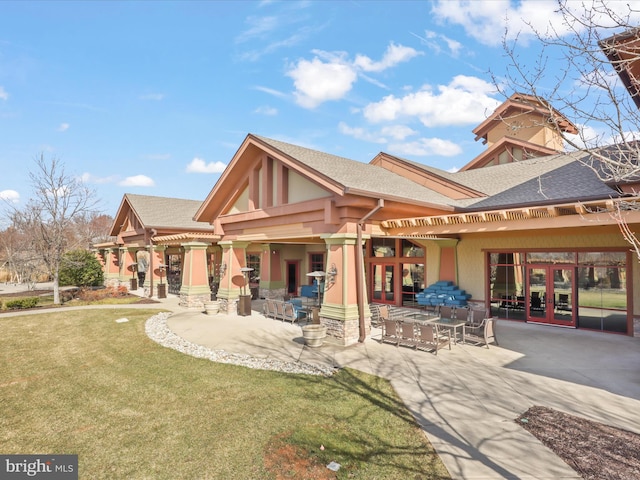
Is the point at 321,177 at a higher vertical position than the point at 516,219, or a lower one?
higher

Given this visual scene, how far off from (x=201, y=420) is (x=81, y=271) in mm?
27630

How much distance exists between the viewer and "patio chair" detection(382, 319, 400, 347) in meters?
10.9

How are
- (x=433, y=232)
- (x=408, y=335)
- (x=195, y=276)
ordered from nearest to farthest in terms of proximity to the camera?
(x=408, y=335)
(x=433, y=232)
(x=195, y=276)

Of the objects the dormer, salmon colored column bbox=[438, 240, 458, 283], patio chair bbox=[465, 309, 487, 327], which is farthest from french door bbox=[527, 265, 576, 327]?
the dormer

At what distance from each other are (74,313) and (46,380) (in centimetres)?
979

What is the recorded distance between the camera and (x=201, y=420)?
6.29m

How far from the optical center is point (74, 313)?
1691cm

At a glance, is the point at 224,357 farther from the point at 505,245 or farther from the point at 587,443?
the point at 505,245

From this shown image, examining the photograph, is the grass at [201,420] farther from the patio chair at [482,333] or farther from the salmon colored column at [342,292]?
the patio chair at [482,333]

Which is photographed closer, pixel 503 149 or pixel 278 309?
pixel 278 309

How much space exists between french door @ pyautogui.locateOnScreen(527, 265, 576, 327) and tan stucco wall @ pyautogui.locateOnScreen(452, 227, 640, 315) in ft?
3.04

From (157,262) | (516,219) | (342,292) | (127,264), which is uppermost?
(516,219)

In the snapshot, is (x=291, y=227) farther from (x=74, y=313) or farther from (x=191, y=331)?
(x=74, y=313)

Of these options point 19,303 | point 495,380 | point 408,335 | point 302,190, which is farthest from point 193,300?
point 495,380
